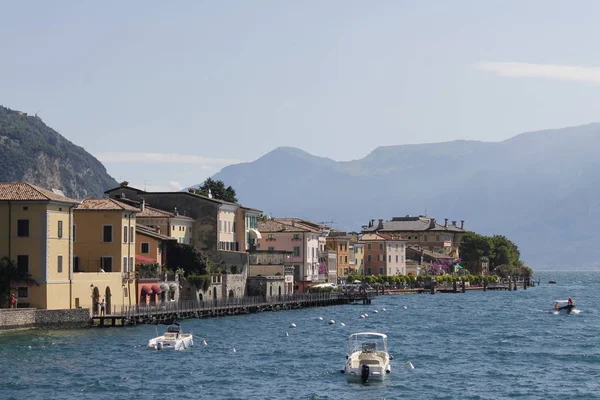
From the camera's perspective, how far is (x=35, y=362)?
62000mm

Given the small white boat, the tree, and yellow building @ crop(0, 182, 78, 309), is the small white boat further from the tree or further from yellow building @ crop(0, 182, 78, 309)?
the tree

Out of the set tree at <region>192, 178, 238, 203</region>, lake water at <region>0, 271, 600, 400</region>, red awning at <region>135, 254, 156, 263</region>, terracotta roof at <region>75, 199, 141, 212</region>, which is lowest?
lake water at <region>0, 271, 600, 400</region>

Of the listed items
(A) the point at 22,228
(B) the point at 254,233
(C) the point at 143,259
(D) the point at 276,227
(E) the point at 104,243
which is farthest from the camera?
(D) the point at 276,227

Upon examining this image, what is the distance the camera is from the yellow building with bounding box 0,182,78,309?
7862cm

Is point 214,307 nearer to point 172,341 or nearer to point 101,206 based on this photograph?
point 101,206

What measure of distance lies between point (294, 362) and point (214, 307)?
111 ft

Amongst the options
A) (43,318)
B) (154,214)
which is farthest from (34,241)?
(154,214)

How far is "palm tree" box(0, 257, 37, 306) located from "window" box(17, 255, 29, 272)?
0.27 meters

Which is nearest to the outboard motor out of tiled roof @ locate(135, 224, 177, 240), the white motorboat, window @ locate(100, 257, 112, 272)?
the white motorboat

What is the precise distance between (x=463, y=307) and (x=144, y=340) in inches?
2638

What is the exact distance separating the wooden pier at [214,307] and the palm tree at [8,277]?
5.81 meters

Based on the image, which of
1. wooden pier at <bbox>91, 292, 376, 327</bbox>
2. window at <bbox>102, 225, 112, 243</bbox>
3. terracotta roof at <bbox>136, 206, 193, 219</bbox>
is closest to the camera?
wooden pier at <bbox>91, 292, 376, 327</bbox>

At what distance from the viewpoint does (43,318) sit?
75.9m

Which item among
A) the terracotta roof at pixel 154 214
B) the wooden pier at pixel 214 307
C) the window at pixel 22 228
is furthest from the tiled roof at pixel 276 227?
the window at pixel 22 228
